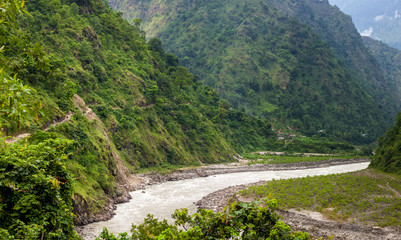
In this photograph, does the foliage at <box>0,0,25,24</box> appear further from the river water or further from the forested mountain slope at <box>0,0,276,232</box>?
the river water

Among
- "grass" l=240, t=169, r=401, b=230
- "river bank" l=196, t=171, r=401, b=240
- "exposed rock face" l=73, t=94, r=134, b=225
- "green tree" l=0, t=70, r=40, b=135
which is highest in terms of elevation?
"green tree" l=0, t=70, r=40, b=135

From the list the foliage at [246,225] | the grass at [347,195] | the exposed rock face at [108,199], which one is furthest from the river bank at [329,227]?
the foliage at [246,225]

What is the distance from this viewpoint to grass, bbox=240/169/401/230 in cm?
3083

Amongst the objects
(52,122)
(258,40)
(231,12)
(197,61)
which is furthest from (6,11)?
(231,12)

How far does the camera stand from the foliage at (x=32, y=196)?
9.49 meters

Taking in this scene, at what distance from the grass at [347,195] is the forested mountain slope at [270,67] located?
83566 millimetres

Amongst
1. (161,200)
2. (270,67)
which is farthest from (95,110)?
(270,67)

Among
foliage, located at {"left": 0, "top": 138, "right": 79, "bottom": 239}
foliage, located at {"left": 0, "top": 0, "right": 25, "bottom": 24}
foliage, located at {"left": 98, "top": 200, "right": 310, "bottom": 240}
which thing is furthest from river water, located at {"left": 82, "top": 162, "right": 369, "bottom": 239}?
foliage, located at {"left": 0, "top": 0, "right": 25, "bottom": 24}

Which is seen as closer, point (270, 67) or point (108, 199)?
point (108, 199)

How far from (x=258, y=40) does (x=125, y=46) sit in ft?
337

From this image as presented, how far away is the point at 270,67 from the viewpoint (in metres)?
150

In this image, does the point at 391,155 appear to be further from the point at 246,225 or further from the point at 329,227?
the point at 246,225

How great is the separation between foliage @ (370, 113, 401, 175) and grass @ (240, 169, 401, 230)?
2.22 m

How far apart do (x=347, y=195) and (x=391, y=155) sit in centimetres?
1635
